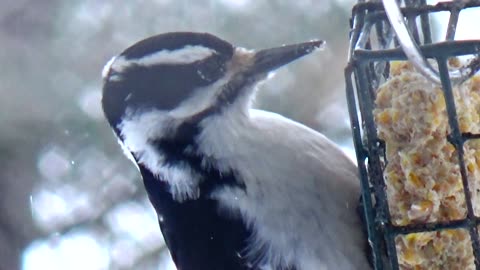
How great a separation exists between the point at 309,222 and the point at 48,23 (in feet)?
9.13

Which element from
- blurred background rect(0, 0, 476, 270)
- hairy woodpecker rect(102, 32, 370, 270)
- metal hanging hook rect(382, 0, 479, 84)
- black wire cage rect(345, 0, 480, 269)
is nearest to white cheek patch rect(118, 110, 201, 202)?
hairy woodpecker rect(102, 32, 370, 270)

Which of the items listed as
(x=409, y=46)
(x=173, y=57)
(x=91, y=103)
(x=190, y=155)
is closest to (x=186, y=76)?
(x=173, y=57)

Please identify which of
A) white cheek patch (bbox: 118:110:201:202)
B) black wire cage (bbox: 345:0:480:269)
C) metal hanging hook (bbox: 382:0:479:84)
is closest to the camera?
metal hanging hook (bbox: 382:0:479:84)

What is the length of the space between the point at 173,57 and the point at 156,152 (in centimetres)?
24

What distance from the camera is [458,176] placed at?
1965mm

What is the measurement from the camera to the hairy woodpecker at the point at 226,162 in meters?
2.28

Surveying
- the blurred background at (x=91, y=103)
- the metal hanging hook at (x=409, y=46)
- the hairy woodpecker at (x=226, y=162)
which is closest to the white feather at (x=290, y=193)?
the hairy woodpecker at (x=226, y=162)

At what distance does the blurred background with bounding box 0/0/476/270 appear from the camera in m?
4.58

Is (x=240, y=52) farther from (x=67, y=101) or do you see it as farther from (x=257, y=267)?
(x=67, y=101)

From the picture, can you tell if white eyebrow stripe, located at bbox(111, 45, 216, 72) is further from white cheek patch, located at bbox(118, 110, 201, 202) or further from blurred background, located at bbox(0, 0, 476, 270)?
blurred background, located at bbox(0, 0, 476, 270)

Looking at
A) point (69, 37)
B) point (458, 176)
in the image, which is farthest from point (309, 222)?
point (69, 37)

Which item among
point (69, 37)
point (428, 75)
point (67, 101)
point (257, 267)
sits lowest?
point (257, 267)

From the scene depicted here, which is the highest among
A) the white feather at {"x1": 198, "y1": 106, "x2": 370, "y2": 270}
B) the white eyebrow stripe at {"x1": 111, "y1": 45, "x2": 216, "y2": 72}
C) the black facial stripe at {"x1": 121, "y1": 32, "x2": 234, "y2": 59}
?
the black facial stripe at {"x1": 121, "y1": 32, "x2": 234, "y2": 59}

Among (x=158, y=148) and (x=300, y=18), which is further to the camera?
(x=300, y=18)
